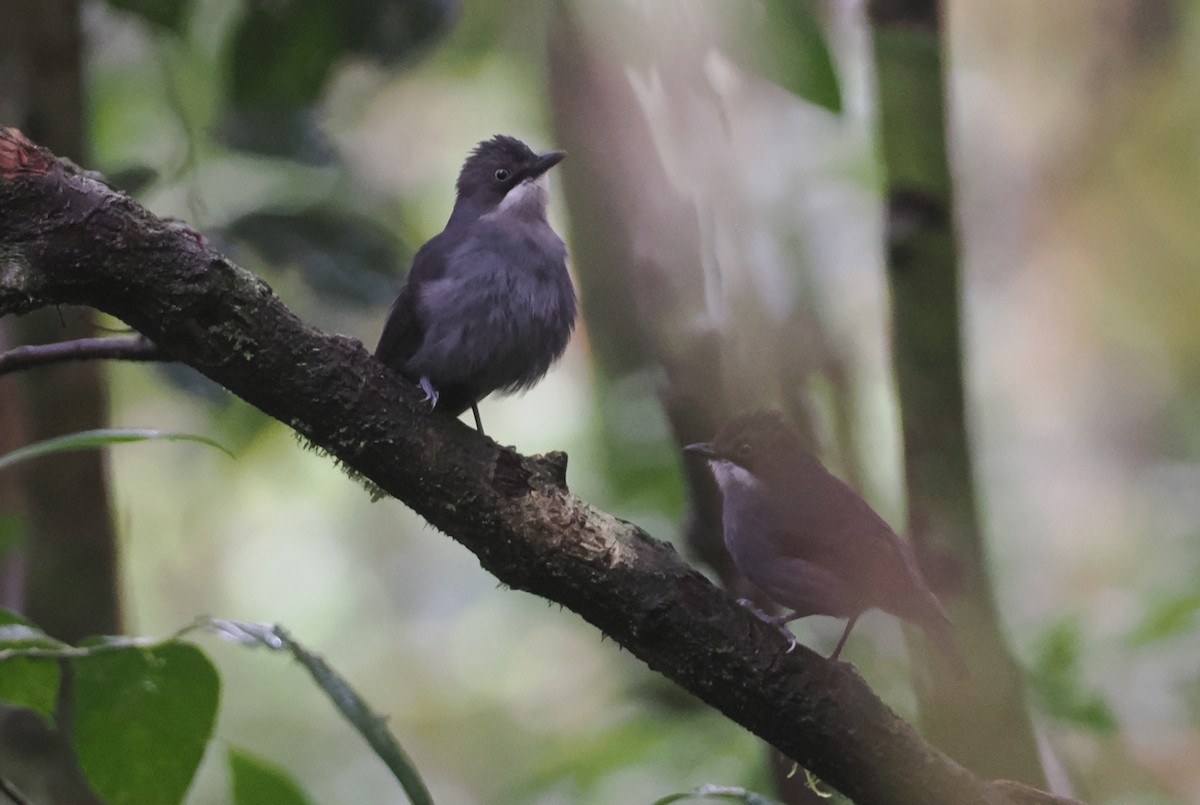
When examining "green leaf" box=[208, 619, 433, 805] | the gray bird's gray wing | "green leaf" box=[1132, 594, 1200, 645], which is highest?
"green leaf" box=[1132, 594, 1200, 645]

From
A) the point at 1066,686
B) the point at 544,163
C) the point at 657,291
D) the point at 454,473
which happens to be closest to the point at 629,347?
the point at 544,163

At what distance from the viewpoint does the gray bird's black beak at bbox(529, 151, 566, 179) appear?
3.45 m

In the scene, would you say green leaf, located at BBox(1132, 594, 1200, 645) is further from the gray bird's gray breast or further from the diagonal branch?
the gray bird's gray breast

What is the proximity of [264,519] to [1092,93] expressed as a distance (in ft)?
17.5

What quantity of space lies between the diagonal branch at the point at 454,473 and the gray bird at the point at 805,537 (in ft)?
1.11

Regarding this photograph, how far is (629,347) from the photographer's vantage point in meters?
4.10

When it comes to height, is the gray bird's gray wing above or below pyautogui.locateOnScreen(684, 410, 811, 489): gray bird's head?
below

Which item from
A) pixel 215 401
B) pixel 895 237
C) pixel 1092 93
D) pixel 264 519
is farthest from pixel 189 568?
pixel 1092 93

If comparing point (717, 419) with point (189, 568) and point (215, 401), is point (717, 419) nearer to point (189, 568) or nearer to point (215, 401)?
point (215, 401)

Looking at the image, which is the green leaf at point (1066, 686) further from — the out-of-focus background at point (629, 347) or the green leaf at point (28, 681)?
the green leaf at point (28, 681)

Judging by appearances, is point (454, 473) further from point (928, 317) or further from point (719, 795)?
point (928, 317)

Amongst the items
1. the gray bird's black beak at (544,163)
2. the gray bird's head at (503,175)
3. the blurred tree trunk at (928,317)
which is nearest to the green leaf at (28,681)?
the gray bird's head at (503,175)

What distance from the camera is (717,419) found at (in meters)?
3.15

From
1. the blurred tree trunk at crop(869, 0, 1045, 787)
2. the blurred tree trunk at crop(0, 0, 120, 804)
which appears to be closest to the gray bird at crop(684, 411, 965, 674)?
the blurred tree trunk at crop(869, 0, 1045, 787)
